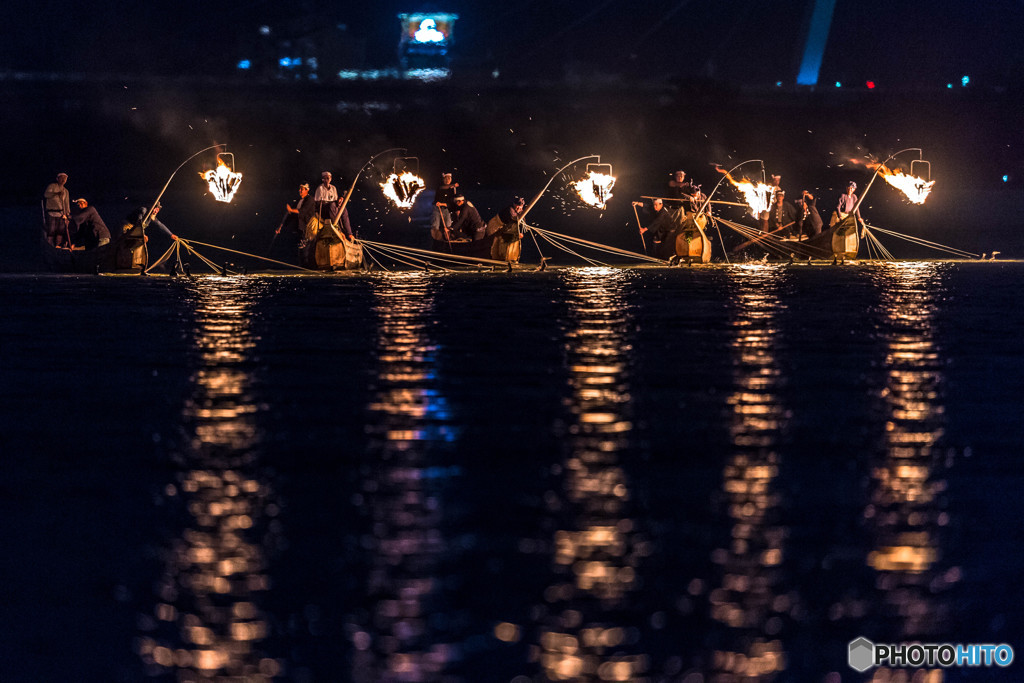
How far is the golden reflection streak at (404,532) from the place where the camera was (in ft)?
16.6

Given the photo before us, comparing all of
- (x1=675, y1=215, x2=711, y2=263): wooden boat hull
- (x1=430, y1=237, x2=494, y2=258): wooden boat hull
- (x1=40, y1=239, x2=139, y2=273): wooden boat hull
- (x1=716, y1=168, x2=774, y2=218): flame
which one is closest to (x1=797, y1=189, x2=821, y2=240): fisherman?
(x1=716, y1=168, x2=774, y2=218): flame

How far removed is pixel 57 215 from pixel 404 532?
19830 mm

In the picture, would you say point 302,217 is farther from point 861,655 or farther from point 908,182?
point 861,655

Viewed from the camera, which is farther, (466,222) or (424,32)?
(424,32)

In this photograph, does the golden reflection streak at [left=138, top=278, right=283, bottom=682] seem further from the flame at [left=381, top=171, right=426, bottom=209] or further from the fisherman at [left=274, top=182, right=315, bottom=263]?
the flame at [left=381, top=171, right=426, bottom=209]

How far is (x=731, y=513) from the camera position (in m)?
6.89

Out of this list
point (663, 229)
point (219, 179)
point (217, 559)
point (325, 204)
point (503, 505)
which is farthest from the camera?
point (663, 229)

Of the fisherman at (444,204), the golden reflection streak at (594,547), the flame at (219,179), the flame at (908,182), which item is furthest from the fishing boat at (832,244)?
A: the golden reflection streak at (594,547)

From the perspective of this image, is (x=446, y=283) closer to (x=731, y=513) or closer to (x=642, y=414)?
(x=642, y=414)

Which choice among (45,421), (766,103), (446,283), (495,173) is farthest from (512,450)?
(766,103)

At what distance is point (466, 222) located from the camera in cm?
2742

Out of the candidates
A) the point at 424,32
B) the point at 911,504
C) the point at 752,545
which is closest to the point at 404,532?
the point at 752,545

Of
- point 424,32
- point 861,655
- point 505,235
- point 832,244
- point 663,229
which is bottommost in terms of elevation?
point 861,655

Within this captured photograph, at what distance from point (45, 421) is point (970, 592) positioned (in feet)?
19.4
